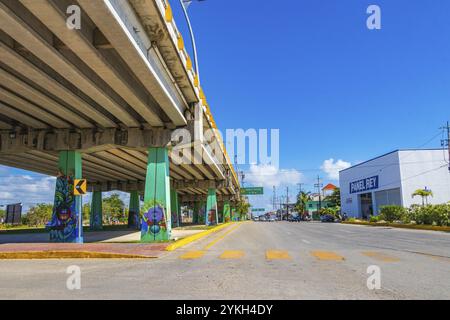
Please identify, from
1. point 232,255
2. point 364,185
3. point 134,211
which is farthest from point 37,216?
point 232,255

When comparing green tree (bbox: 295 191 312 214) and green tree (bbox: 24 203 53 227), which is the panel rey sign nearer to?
green tree (bbox: 295 191 312 214)

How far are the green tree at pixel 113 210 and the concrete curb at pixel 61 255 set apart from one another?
263 ft

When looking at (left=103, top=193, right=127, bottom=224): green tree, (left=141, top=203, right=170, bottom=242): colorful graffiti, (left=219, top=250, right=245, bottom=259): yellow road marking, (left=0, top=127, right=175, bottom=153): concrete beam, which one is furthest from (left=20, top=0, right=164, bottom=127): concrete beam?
(left=103, top=193, right=127, bottom=224): green tree

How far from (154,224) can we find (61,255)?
6534 millimetres

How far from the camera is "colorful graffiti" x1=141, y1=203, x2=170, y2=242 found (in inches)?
754

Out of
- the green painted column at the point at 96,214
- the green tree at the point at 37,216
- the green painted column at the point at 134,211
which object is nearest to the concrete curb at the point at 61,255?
the green painted column at the point at 96,214

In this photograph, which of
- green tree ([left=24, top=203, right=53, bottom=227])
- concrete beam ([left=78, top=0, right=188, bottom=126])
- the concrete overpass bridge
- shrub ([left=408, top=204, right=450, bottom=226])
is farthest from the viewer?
green tree ([left=24, top=203, right=53, bottom=227])

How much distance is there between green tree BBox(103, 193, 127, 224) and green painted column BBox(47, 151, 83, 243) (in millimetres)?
73320

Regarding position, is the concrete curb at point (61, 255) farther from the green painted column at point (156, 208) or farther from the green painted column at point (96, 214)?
the green painted column at point (96, 214)

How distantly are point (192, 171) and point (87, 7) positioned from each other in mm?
34222

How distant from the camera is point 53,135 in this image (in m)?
20.3

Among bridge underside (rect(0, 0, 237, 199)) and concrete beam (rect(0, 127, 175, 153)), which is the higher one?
bridge underside (rect(0, 0, 237, 199))

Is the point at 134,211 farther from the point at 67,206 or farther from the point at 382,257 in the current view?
the point at 382,257

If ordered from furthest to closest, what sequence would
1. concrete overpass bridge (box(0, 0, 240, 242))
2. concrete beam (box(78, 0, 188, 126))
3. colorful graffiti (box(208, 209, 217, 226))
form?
colorful graffiti (box(208, 209, 217, 226)) → concrete overpass bridge (box(0, 0, 240, 242)) → concrete beam (box(78, 0, 188, 126))
